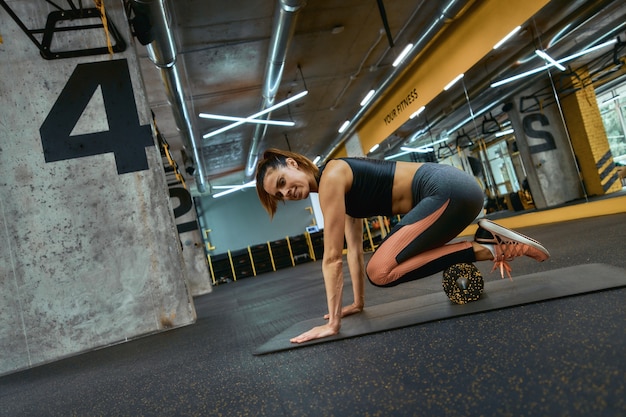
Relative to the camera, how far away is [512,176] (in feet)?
26.0

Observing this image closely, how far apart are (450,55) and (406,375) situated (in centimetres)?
640

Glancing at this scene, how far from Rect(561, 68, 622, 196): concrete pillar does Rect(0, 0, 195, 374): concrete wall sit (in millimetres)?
5112

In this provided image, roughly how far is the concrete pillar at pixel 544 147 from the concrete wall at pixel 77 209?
5.36 m

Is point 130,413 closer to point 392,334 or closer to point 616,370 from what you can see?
point 392,334

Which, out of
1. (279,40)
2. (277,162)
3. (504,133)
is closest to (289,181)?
(277,162)

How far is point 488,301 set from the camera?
5.77 ft

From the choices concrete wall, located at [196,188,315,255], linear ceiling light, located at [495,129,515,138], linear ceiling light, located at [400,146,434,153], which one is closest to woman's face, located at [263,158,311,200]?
linear ceiling light, located at [495,129,515,138]

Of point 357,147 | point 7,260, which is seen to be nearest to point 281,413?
point 7,260

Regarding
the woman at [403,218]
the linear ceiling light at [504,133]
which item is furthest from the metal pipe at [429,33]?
the woman at [403,218]

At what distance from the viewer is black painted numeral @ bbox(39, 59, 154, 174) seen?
3.60 m

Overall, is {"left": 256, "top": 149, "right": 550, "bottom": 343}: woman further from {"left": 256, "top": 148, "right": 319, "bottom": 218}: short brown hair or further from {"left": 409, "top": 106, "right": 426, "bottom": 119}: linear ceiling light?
{"left": 409, "top": 106, "right": 426, "bottom": 119}: linear ceiling light

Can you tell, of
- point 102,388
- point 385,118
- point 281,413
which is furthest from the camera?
Result: point 385,118

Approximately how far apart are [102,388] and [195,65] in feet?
19.0

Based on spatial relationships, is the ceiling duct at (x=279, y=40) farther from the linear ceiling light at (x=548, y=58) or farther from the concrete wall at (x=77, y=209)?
the linear ceiling light at (x=548, y=58)
